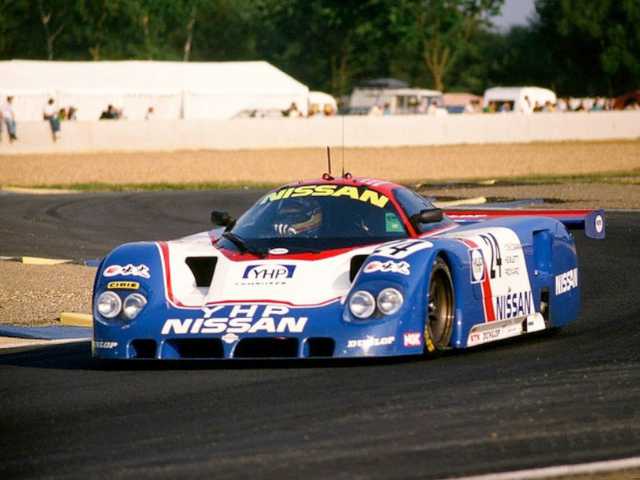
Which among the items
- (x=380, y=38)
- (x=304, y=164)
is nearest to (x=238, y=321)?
(x=304, y=164)

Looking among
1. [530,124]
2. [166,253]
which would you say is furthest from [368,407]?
[530,124]

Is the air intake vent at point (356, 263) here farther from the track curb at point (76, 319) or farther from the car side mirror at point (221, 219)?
the track curb at point (76, 319)

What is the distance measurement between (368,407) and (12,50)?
93521mm

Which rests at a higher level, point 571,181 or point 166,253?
point 166,253

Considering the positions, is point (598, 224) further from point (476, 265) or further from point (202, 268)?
point (202, 268)

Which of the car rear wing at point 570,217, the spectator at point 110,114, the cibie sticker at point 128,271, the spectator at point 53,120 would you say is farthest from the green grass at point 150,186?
the cibie sticker at point 128,271

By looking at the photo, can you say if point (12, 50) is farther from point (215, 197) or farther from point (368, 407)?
point (368, 407)

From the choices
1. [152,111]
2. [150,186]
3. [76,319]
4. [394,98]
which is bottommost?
[394,98]

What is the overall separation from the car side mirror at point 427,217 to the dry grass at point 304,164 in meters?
22.8

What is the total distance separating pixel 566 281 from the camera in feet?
36.0

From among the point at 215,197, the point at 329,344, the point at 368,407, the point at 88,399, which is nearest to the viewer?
the point at 368,407

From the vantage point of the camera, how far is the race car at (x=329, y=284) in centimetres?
871

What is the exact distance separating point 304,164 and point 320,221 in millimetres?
28137

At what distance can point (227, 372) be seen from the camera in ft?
28.6
